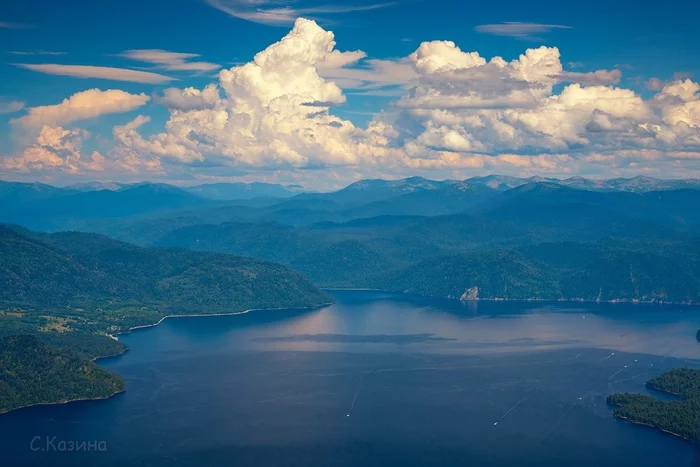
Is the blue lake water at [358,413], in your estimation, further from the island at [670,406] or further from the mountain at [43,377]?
the mountain at [43,377]

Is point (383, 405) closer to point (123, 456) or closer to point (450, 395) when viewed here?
point (450, 395)

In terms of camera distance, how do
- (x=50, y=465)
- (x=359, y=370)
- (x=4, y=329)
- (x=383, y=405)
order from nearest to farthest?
(x=50, y=465) < (x=383, y=405) < (x=359, y=370) < (x=4, y=329)

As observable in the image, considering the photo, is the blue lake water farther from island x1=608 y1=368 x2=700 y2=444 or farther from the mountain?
the mountain

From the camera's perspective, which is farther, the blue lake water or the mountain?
the mountain

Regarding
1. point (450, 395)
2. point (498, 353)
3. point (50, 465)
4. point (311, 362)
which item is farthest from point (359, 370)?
point (50, 465)

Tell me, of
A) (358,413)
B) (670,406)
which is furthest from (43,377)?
(670,406)

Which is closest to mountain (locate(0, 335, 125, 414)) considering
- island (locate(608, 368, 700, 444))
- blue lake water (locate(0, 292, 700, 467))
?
blue lake water (locate(0, 292, 700, 467))

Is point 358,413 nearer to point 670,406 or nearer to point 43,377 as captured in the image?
point 670,406

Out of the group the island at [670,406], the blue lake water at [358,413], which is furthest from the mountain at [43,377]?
the island at [670,406]
